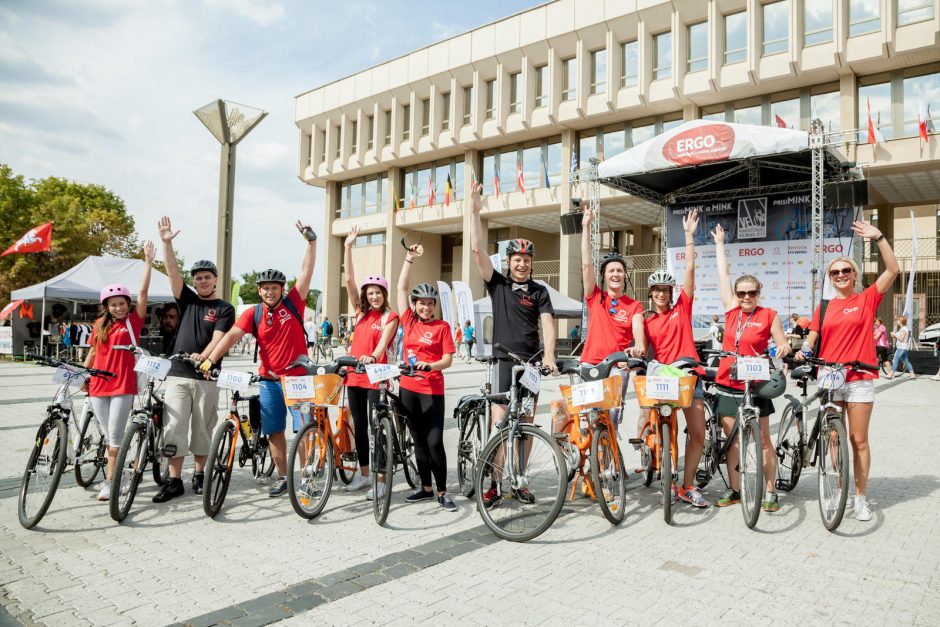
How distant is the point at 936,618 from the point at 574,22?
29912 millimetres

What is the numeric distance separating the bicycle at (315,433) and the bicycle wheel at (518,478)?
4.05 feet

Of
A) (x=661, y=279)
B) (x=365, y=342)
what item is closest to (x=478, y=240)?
(x=365, y=342)

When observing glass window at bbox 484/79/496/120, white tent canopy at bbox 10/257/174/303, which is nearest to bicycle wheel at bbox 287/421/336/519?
white tent canopy at bbox 10/257/174/303

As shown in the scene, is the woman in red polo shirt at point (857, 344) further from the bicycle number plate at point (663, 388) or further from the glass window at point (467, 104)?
the glass window at point (467, 104)

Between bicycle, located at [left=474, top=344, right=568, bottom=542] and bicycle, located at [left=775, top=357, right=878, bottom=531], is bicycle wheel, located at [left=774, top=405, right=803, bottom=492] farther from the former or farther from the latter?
bicycle, located at [left=474, top=344, right=568, bottom=542]

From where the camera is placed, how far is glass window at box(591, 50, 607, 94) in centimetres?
2905

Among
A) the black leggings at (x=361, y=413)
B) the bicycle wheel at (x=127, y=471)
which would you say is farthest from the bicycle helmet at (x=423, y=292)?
the bicycle wheel at (x=127, y=471)

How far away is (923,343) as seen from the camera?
70.0 ft

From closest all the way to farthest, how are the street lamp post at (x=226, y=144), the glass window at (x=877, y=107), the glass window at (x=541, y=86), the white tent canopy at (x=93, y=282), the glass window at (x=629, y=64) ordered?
the street lamp post at (x=226, y=144) < the white tent canopy at (x=93, y=282) < the glass window at (x=877, y=107) < the glass window at (x=629, y=64) < the glass window at (x=541, y=86)

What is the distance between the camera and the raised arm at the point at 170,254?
5203 mm

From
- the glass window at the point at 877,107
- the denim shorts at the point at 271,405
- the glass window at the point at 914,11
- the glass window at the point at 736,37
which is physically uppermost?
the glass window at the point at 736,37

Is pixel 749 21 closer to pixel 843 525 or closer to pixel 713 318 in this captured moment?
pixel 713 318

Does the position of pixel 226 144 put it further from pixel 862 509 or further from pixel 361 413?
pixel 862 509

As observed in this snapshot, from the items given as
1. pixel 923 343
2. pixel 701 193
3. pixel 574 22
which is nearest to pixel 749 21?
pixel 574 22
